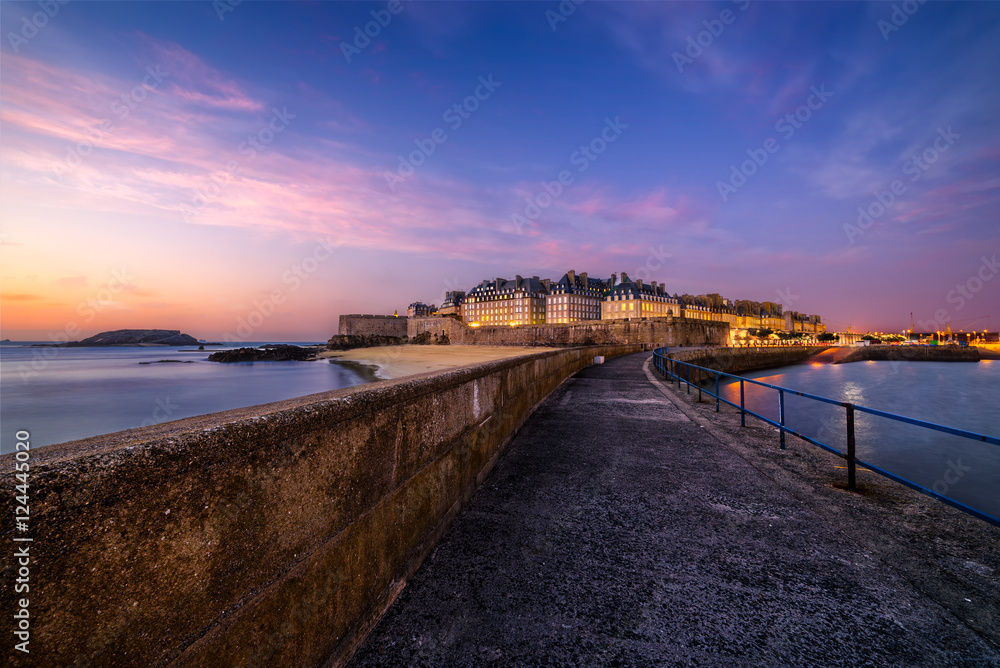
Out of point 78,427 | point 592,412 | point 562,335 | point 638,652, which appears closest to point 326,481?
point 638,652

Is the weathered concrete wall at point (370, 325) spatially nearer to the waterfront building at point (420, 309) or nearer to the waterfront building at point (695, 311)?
the waterfront building at point (420, 309)

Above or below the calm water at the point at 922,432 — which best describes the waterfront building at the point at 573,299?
above

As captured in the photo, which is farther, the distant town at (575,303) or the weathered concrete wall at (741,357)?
the distant town at (575,303)

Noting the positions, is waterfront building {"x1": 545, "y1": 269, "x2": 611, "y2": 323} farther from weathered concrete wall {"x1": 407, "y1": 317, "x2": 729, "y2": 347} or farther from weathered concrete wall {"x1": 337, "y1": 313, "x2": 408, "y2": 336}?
weathered concrete wall {"x1": 337, "y1": 313, "x2": 408, "y2": 336}

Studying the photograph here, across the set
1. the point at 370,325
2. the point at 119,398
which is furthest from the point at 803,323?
the point at 119,398

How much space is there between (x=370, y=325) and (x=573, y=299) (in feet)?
187

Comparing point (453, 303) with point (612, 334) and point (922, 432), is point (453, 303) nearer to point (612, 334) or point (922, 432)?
point (612, 334)

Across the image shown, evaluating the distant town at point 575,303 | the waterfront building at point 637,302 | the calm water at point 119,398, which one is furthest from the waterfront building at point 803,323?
the calm water at point 119,398

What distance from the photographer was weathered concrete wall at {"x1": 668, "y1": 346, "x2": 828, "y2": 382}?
3544 centimetres

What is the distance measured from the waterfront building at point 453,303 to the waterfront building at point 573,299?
2878cm

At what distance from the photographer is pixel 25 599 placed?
0.93 m

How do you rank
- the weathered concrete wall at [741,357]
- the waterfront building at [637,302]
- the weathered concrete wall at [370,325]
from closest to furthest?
the weathered concrete wall at [741,357], the waterfront building at [637,302], the weathered concrete wall at [370,325]

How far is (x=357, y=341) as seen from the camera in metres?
99.8

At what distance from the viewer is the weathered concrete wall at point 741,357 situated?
35.4m
